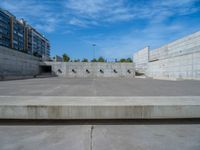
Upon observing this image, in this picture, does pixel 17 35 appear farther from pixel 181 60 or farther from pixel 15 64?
pixel 181 60

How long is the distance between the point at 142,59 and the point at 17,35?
53769 millimetres

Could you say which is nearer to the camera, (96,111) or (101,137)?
(101,137)

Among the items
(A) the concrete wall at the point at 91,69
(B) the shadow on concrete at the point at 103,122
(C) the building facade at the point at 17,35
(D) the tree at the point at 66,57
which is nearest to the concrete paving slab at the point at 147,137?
(B) the shadow on concrete at the point at 103,122

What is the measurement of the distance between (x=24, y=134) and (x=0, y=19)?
60853mm

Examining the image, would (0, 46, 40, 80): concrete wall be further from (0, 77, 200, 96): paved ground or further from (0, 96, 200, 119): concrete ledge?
(0, 96, 200, 119): concrete ledge

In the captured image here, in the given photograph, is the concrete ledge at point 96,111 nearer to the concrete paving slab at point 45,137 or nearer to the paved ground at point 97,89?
the concrete paving slab at point 45,137

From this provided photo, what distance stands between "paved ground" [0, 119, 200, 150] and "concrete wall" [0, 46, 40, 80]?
69.1ft

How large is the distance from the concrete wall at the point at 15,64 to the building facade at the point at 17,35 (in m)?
14.4

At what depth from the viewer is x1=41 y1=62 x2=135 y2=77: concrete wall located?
3869 centimetres

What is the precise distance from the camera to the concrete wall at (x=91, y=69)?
127 ft

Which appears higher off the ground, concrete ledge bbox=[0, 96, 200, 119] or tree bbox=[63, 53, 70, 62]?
tree bbox=[63, 53, 70, 62]

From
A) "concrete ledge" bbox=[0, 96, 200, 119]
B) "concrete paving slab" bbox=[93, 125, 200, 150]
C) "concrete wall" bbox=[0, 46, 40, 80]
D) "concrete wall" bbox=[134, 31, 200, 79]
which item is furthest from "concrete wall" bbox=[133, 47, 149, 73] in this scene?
"concrete paving slab" bbox=[93, 125, 200, 150]

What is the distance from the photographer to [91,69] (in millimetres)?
39188

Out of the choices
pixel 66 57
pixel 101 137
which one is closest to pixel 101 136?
pixel 101 137
